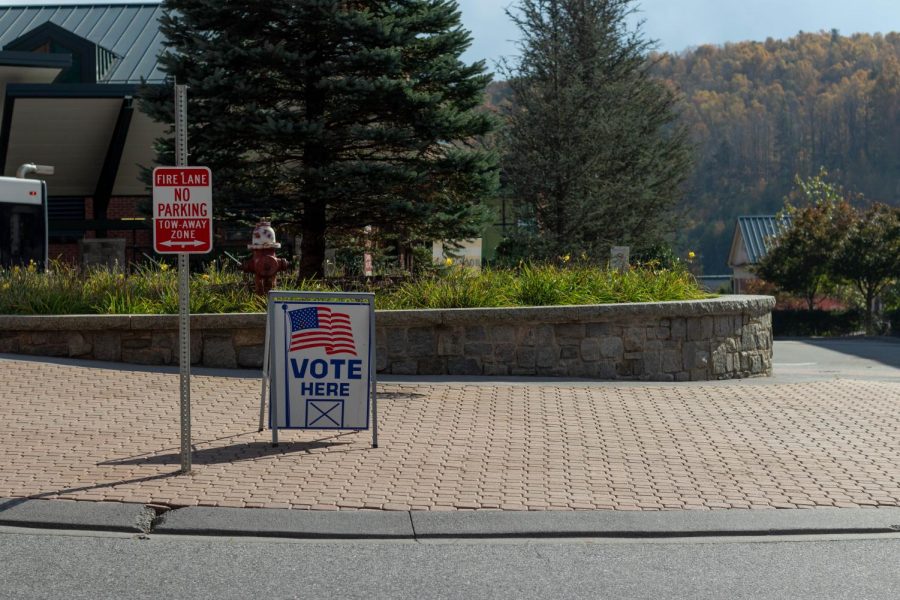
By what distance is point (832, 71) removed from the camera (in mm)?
140250

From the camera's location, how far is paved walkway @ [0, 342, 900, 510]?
7.49 metres

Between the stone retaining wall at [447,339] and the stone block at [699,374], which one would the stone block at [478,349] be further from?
the stone block at [699,374]

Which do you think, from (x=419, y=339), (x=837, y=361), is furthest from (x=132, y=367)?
(x=837, y=361)

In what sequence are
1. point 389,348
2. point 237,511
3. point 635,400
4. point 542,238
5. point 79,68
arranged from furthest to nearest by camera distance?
point 79,68
point 542,238
point 389,348
point 635,400
point 237,511

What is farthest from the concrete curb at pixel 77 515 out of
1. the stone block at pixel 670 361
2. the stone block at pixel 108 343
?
the stone block at pixel 670 361

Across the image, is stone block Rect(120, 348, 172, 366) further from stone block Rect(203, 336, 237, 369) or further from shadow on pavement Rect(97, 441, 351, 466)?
shadow on pavement Rect(97, 441, 351, 466)

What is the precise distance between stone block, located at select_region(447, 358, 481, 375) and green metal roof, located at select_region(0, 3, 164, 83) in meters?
21.6

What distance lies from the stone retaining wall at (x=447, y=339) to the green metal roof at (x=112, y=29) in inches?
798

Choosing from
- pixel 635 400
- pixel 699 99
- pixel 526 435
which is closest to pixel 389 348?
pixel 635 400

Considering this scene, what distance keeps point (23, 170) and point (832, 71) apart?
133962mm

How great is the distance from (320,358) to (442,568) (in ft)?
10.9

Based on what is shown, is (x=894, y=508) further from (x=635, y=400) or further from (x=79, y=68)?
(x=79, y=68)

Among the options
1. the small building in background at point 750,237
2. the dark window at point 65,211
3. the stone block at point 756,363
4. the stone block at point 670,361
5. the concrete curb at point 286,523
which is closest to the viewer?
the concrete curb at point 286,523

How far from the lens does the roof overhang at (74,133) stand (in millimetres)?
26156
